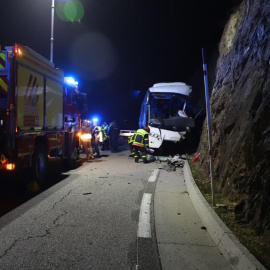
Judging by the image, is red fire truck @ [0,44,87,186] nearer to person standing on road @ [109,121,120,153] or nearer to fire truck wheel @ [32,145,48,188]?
fire truck wheel @ [32,145,48,188]

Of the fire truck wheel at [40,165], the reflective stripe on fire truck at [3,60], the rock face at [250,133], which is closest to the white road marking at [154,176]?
the rock face at [250,133]

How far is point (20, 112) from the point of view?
5.91 metres

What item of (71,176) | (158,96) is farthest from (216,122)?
(158,96)

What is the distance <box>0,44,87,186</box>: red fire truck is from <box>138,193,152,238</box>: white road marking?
2.92 metres

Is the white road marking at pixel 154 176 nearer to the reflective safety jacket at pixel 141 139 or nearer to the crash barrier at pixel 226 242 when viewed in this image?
the reflective safety jacket at pixel 141 139

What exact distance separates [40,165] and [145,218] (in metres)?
3.76

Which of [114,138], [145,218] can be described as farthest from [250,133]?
[114,138]

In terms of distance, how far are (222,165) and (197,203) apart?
1.25 metres

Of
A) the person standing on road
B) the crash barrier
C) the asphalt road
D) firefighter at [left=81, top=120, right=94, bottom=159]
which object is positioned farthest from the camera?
the person standing on road

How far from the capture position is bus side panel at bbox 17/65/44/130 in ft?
19.4

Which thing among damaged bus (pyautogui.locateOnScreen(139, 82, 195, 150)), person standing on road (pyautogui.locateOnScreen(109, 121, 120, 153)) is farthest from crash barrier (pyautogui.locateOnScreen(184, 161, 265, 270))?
person standing on road (pyautogui.locateOnScreen(109, 121, 120, 153))

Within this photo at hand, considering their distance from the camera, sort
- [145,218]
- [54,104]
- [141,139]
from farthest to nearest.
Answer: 1. [141,139]
2. [54,104]
3. [145,218]

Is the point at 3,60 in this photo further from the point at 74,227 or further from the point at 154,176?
the point at 154,176

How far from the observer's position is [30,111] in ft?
21.2
